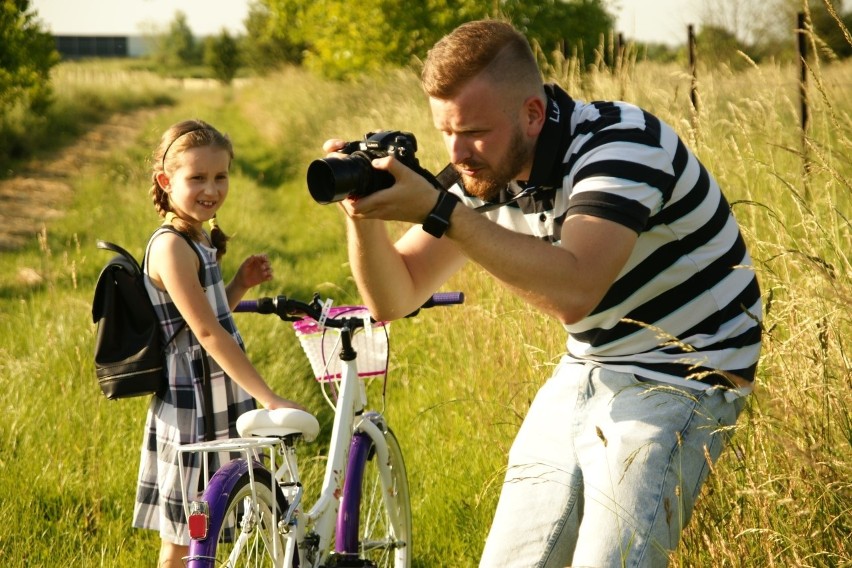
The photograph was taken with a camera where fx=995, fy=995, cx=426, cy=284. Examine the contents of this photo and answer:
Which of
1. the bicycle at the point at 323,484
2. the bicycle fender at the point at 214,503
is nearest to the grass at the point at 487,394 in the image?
the bicycle at the point at 323,484

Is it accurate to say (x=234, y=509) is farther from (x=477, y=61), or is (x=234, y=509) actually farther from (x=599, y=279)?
(x=477, y=61)

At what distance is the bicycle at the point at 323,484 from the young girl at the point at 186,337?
15 centimetres

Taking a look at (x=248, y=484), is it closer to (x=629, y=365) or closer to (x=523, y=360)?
(x=629, y=365)

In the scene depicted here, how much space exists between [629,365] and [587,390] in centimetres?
14

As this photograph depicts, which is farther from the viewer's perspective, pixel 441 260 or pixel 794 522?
pixel 441 260

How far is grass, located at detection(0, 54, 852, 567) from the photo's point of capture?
2.49 metres

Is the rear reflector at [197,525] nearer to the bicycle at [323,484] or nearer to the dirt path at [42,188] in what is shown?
the bicycle at [323,484]

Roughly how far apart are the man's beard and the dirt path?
26.6ft

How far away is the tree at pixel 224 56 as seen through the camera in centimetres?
7181

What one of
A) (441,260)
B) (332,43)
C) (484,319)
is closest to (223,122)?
(332,43)

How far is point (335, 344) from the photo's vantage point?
309 cm

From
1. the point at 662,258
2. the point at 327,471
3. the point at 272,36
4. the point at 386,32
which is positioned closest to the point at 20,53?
the point at 386,32

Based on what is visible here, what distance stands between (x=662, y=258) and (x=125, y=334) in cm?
163

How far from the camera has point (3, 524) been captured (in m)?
3.55
